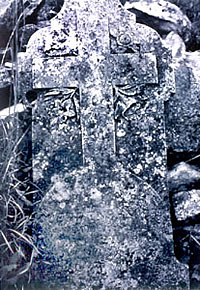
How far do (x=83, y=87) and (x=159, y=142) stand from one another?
1.73 ft

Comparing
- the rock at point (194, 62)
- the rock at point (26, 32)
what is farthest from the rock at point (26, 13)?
the rock at point (194, 62)

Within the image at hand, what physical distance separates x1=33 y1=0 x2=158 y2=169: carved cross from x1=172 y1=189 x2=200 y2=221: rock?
0.47 meters

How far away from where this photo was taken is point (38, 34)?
2.08m

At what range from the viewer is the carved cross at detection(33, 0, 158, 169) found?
203cm

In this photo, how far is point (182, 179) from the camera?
7.03 ft

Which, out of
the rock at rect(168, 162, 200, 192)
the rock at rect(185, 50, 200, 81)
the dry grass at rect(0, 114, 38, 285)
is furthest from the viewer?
the rock at rect(185, 50, 200, 81)

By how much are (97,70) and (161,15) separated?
0.75m

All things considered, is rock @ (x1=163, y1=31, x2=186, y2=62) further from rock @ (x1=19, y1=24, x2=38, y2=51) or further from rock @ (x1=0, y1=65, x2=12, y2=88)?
rock @ (x1=0, y1=65, x2=12, y2=88)

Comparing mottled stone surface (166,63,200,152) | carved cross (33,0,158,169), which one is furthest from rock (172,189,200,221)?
carved cross (33,0,158,169)

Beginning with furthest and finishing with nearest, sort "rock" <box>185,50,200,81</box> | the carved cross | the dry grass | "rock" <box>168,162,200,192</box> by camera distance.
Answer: "rock" <box>185,50,200,81</box>
"rock" <box>168,162,200,192</box>
the carved cross
the dry grass

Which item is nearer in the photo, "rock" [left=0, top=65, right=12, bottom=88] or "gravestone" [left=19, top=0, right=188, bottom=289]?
"gravestone" [left=19, top=0, right=188, bottom=289]

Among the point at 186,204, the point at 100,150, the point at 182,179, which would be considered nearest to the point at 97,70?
the point at 100,150

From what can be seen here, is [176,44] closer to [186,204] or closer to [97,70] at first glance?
[97,70]

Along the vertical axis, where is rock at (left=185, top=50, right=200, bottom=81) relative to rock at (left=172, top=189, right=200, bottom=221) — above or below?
above
